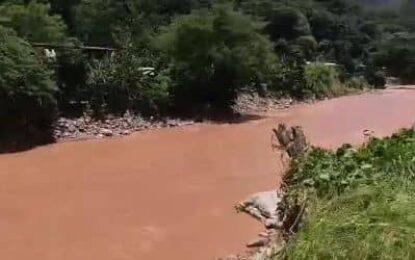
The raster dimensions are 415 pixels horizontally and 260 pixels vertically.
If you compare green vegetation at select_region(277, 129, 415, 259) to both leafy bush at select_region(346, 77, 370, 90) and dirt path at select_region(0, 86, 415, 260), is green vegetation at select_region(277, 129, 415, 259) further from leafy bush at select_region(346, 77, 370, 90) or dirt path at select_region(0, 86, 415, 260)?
leafy bush at select_region(346, 77, 370, 90)

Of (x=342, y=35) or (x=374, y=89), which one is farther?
(x=342, y=35)

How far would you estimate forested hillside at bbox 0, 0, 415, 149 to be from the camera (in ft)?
50.5

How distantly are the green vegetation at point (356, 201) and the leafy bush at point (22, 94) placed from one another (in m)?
9.73

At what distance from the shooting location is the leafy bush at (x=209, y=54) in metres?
20.3

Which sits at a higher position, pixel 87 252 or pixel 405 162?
pixel 405 162

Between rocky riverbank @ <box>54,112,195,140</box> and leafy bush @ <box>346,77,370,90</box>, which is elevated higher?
rocky riverbank @ <box>54,112,195,140</box>

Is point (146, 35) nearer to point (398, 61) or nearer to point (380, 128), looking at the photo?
point (380, 128)

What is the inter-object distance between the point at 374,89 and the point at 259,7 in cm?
748

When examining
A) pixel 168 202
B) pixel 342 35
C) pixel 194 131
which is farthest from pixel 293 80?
pixel 168 202

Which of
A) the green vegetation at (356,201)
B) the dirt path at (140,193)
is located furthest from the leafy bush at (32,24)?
the green vegetation at (356,201)

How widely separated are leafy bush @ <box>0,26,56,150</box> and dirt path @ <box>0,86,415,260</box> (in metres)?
0.81

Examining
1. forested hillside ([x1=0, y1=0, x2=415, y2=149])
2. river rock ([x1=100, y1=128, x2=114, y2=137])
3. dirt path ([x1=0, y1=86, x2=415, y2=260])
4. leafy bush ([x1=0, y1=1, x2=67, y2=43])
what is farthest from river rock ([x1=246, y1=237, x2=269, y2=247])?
leafy bush ([x1=0, y1=1, x2=67, y2=43])

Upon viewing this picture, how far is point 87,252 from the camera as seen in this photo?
23.7ft

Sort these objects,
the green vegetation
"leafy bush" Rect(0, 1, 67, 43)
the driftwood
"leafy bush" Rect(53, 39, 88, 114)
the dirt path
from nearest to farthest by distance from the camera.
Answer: the green vegetation → the driftwood → the dirt path → "leafy bush" Rect(53, 39, 88, 114) → "leafy bush" Rect(0, 1, 67, 43)
